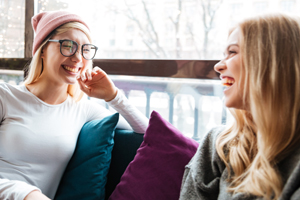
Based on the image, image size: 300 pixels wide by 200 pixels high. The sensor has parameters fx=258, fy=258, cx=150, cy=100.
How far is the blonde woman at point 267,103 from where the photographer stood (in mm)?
775

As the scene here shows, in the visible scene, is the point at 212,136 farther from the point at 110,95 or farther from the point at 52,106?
the point at 52,106

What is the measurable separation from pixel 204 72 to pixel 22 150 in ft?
3.44

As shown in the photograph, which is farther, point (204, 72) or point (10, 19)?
point (10, 19)

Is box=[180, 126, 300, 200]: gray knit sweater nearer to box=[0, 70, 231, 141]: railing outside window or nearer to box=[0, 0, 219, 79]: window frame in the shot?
box=[0, 0, 219, 79]: window frame

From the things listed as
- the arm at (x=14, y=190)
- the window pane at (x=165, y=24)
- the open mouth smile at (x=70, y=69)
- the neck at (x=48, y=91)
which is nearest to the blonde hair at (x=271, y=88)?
the window pane at (x=165, y=24)

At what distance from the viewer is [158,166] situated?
1136mm

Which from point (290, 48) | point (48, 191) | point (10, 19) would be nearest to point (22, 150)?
point (48, 191)

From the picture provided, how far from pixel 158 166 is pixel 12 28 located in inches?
81.1

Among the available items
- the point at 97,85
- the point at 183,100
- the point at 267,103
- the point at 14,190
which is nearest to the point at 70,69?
the point at 97,85

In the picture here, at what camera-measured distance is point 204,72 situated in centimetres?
148

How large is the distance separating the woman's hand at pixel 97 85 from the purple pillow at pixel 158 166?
0.32 metres

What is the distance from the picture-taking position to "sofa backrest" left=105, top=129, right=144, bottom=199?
138 cm

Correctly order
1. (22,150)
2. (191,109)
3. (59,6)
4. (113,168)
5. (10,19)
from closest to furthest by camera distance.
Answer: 1. (22,150)
2. (113,168)
3. (191,109)
4. (59,6)
5. (10,19)

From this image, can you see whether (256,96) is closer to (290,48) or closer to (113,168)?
(290,48)
